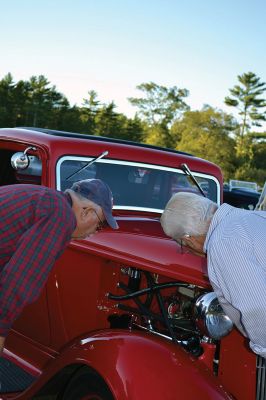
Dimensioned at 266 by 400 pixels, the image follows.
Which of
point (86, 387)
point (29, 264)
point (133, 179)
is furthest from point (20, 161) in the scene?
point (29, 264)

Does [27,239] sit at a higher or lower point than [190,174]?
lower

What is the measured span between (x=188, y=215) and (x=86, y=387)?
0.99 m

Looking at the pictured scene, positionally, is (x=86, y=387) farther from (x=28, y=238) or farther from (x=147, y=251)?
(x=28, y=238)

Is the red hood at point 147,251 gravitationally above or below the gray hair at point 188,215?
below

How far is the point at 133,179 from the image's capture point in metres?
3.76

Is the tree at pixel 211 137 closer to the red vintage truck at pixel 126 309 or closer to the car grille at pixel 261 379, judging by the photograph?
the red vintage truck at pixel 126 309

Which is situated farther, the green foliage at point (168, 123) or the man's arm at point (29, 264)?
the green foliage at point (168, 123)

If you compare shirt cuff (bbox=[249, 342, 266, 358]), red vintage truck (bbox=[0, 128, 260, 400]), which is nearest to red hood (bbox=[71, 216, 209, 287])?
red vintage truck (bbox=[0, 128, 260, 400])

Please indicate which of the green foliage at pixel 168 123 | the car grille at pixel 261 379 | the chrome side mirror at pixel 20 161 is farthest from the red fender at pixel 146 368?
the green foliage at pixel 168 123

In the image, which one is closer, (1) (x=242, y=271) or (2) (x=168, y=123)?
(1) (x=242, y=271)

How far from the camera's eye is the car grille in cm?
225

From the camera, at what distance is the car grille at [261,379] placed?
2252 millimetres

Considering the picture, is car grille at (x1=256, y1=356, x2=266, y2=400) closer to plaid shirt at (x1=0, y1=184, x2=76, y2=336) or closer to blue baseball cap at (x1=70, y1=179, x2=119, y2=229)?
blue baseball cap at (x1=70, y1=179, x2=119, y2=229)

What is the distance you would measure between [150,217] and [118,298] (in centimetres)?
90
